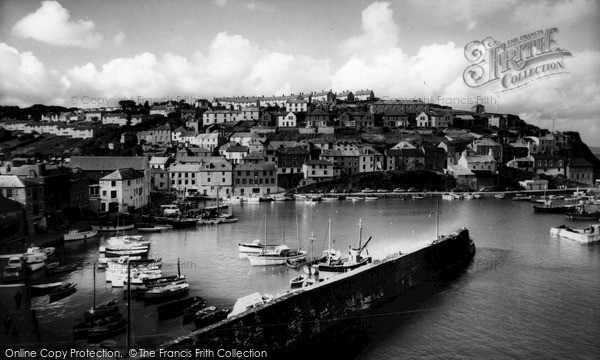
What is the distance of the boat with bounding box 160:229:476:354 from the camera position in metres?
11.6

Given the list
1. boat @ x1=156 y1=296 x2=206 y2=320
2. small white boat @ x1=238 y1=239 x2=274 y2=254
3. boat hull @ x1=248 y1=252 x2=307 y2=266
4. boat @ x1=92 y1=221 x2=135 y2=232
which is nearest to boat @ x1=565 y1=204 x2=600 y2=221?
boat hull @ x1=248 y1=252 x2=307 y2=266

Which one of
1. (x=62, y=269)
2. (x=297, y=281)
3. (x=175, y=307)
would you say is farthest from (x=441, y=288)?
(x=62, y=269)

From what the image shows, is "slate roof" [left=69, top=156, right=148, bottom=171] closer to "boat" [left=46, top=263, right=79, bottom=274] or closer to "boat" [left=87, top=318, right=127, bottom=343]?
"boat" [left=46, top=263, right=79, bottom=274]

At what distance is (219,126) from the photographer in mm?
69438

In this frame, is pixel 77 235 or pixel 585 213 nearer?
pixel 77 235

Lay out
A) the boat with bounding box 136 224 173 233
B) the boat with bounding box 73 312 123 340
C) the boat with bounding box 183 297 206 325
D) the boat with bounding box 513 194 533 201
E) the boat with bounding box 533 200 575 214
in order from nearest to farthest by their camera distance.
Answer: the boat with bounding box 73 312 123 340, the boat with bounding box 183 297 206 325, the boat with bounding box 136 224 173 233, the boat with bounding box 533 200 575 214, the boat with bounding box 513 194 533 201

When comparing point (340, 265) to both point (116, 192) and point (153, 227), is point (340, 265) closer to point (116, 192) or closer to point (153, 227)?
point (153, 227)

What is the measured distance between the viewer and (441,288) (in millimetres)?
18578

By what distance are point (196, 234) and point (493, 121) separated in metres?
60.6

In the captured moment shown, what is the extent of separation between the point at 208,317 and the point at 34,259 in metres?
10.2

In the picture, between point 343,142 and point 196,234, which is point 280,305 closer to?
point 196,234

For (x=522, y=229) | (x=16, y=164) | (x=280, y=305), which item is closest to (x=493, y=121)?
(x=522, y=229)

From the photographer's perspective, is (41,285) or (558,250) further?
(558,250)

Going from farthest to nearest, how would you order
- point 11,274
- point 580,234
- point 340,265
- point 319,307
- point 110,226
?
point 110,226
point 580,234
point 340,265
point 11,274
point 319,307
